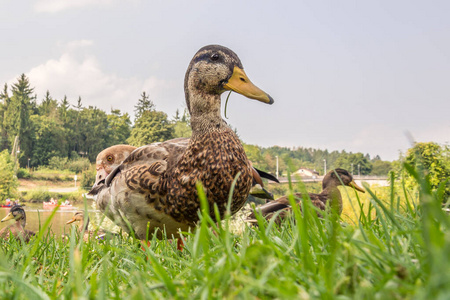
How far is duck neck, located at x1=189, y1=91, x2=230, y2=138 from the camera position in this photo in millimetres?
3064

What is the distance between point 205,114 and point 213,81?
0.87 feet

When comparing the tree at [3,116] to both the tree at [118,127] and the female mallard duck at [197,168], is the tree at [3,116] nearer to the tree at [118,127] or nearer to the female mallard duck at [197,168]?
the tree at [118,127]

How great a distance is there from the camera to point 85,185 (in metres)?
39.8

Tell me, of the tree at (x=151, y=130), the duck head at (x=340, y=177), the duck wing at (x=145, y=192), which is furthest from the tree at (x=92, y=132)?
the duck wing at (x=145, y=192)

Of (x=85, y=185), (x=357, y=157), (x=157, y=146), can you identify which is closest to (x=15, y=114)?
(x=85, y=185)

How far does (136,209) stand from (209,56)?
1.30m

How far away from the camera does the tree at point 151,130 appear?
3597 centimetres

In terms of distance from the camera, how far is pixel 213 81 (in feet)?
9.96

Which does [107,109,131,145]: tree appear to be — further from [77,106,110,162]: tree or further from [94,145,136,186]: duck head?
[94,145,136,186]: duck head

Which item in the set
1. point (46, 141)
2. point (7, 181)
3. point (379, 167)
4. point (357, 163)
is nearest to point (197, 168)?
point (7, 181)

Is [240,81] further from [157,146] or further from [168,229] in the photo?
[168,229]

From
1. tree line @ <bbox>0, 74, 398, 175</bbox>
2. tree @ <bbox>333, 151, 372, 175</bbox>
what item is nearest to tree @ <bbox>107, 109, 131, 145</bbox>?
tree line @ <bbox>0, 74, 398, 175</bbox>

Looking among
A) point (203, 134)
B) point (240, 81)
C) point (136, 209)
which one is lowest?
point (136, 209)

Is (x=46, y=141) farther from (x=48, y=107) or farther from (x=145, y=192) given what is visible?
(x=145, y=192)
